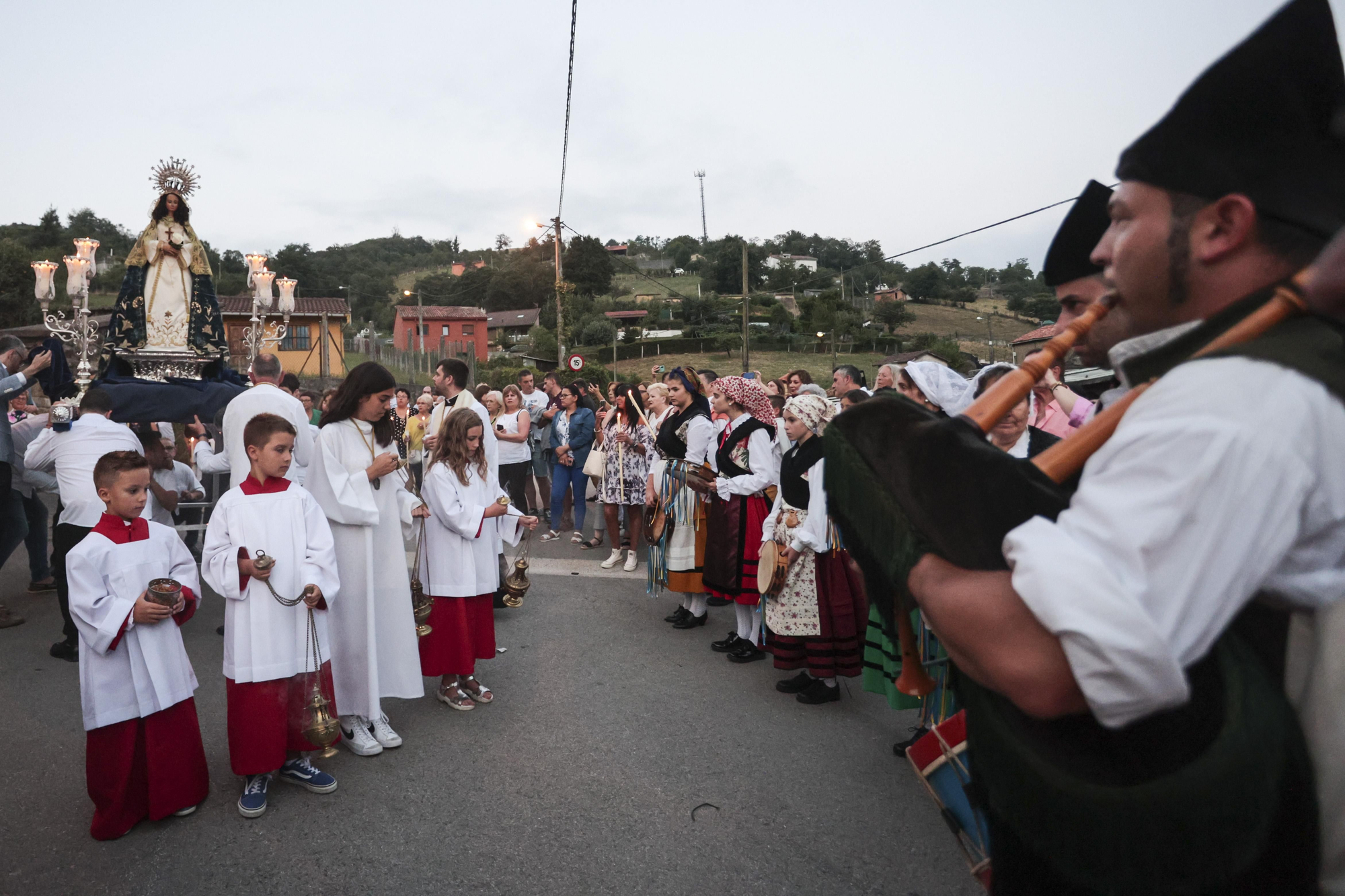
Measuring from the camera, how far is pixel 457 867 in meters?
3.45

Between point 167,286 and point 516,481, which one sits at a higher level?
point 167,286

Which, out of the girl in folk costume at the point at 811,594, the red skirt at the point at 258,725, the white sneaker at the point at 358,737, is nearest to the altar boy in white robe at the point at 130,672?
the red skirt at the point at 258,725

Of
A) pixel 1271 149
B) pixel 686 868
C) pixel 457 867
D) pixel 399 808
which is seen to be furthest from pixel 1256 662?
pixel 399 808

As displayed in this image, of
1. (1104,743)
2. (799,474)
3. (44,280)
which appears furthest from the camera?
(44,280)

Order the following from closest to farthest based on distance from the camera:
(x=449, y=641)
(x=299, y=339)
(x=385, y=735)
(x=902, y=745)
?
(x=902, y=745), (x=385, y=735), (x=449, y=641), (x=299, y=339)

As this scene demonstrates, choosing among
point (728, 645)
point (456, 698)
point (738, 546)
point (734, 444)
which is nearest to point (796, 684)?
point (728, 645)

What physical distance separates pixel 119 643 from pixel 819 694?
157 inches

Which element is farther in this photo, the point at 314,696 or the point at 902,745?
the point at 902,745

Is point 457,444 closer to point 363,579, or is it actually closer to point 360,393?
point 360,393

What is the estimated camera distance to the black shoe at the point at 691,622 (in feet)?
23.4

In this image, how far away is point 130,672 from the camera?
3.66m

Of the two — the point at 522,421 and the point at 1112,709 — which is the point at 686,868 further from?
the point at 522,421

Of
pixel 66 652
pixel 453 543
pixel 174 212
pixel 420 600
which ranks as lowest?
pixel 66 652

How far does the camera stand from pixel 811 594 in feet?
18.0
